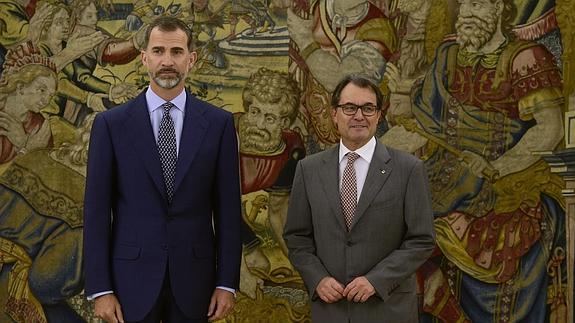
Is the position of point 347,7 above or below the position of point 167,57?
above

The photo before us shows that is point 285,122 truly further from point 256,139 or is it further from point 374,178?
point 374,178

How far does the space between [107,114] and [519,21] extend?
2.58 meters

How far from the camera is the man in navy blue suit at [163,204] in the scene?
3.43 meters

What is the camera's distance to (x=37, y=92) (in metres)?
5.26

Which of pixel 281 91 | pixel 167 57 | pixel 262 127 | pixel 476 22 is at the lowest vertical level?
pixel 262 127

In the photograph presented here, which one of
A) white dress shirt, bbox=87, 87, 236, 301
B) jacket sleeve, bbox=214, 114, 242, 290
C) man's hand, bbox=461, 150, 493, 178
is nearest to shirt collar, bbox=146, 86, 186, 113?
white dress shirt, bbox=87, 87, 236, 301

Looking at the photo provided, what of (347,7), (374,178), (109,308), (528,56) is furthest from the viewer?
(347,7)

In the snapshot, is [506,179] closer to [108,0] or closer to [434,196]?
[434,196]

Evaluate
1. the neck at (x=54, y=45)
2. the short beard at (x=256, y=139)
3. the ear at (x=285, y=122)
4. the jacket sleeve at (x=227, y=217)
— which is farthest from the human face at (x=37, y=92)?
the jacket sleeve at (x=227, y=217)

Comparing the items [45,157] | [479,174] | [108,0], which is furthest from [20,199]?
[479,174]

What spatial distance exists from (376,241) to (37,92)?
2659 millimetres

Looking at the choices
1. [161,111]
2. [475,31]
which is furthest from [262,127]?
[161,111]

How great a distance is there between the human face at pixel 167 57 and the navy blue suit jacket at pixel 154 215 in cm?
14

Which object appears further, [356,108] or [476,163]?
[476,163]
